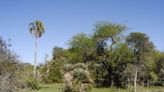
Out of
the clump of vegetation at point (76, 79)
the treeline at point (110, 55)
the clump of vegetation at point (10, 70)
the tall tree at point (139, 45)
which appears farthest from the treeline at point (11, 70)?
the tall tree at point (139, 45)

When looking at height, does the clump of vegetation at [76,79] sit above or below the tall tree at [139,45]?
below

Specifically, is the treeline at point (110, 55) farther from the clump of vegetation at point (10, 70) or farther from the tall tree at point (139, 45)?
the clump of vegetation at point (10, 70)

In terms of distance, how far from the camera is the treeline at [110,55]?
64.6 m

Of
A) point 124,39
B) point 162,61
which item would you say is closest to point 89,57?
point 124,39

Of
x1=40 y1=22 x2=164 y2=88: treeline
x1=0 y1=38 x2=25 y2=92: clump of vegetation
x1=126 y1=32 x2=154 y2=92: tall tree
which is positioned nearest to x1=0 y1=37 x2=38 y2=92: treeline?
x1=0 y1=38 x2=25 y2=92: clump of vegetation

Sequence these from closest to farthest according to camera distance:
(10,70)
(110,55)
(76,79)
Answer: (10,70), (76,79), (110,55)

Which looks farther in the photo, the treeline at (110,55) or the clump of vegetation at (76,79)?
the treeline at (110,55)

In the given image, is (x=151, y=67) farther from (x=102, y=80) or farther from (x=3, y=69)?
(x=3, y=69)

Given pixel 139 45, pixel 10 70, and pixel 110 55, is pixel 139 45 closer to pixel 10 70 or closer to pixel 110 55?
pixel 110 55

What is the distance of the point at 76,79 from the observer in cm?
3841

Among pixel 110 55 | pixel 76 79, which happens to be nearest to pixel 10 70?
pixel 76 79

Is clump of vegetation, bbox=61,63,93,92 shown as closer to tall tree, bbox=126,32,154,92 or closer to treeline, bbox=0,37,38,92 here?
treeline, bbox=0,37,38,92

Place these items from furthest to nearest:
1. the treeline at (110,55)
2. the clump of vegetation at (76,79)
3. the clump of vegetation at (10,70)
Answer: the treeline at (110,55), the clump of vegetation at (76,79), the clump of vegetation at (10,70)

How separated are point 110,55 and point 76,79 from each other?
1045 inches
